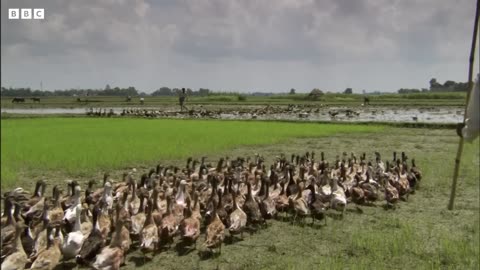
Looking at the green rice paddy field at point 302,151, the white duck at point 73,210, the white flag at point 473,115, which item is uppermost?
the white flag at point 473,115

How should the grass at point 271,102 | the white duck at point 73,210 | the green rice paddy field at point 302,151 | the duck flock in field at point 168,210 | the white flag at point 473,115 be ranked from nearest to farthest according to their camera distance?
the white flag at point 473,115, the duck flock in field at point 168,210, the green rice paddy field at point 302,151, the white duck at point 73,210, the grass at point 271,102

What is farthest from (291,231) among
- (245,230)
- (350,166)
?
(350,166)

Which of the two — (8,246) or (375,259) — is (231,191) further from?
(8,246)

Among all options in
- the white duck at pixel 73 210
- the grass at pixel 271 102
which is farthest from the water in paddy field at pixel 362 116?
the white duck at pixel 73 210

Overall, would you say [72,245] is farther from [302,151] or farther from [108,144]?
[302,151]

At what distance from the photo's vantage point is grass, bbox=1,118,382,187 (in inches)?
622

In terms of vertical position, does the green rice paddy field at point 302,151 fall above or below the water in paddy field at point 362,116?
below

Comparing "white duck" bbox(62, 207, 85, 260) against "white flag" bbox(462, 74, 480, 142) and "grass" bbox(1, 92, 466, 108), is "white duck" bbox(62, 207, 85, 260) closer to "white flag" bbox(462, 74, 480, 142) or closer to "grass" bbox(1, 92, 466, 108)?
"white flag" bbox(462, 74, 480, 142)

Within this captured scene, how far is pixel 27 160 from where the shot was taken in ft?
53.4

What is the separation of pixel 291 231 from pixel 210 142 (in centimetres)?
1327

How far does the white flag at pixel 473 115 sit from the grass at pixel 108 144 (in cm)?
1159

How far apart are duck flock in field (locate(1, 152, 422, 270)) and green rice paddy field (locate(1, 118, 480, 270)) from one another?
1.15 feet

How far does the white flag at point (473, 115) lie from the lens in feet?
9.05

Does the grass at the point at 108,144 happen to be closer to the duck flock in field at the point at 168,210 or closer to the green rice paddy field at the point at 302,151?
the green rice paddy field at the point at 302,151
